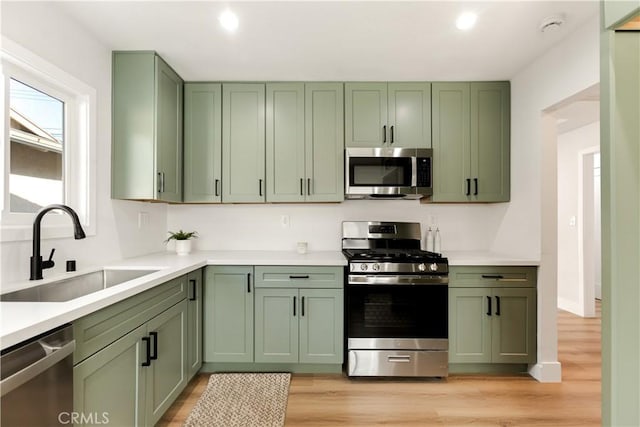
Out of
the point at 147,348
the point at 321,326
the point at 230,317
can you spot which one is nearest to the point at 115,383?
the point at 147,348

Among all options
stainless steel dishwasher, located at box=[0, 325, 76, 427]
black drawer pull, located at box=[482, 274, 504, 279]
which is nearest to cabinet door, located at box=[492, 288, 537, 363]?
black drawer pull, located at box=[482, 274, 504, 279]

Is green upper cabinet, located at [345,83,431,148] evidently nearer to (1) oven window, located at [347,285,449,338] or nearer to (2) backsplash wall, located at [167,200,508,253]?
(2) backsplash wall, located at [167,200,508,253]

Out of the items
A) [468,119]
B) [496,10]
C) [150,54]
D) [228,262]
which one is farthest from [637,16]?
[150,54]

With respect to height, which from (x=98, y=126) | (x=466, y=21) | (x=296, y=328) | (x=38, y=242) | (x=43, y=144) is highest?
(x=466, y=21)

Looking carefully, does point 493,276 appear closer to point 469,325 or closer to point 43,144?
point 469,325

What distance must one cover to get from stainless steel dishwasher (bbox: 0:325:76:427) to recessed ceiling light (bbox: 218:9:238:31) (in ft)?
5.83

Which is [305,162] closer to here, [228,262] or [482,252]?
[228,262]

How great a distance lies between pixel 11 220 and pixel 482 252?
3359 millimetres

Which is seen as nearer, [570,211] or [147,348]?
[147,348]

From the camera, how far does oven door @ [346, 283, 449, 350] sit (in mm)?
2521

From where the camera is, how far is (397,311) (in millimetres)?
2535

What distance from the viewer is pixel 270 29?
2121mm

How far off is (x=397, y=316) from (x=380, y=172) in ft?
3.85

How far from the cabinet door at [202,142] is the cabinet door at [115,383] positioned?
1.50 m
